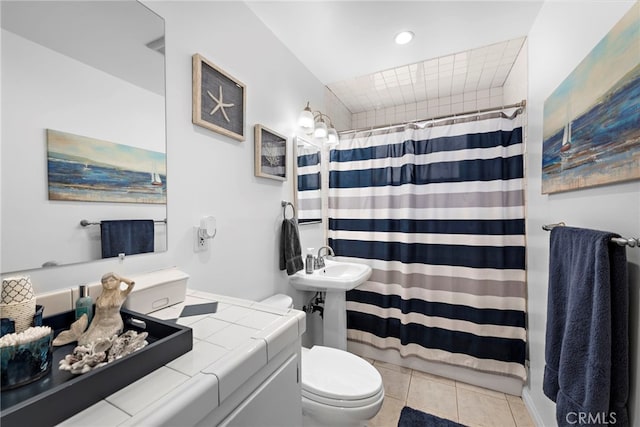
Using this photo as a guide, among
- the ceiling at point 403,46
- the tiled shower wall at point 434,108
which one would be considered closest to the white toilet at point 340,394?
the ceiling at point 403,46

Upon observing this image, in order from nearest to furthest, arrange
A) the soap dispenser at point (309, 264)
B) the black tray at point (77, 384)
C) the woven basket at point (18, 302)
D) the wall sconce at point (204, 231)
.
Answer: the black tray at point (77, 384), the woven basket at point (18, 302), the wall sconce at point (204, 231), the soap dispenser at point (309, 264)

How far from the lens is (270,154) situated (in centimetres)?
164

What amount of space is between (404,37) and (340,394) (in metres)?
2.14

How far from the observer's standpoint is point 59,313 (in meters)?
0.71

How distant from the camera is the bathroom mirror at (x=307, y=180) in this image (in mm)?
1965

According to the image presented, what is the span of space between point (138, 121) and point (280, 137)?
89 centimetres

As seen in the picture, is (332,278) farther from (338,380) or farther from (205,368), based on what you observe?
(205,368)

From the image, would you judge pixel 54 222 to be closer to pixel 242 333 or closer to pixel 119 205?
pixel 119 205

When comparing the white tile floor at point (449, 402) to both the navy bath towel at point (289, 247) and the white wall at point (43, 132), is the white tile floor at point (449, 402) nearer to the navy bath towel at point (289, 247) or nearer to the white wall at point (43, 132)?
the navy bath towel at point (289, 247)

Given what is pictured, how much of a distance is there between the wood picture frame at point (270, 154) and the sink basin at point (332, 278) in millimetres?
707

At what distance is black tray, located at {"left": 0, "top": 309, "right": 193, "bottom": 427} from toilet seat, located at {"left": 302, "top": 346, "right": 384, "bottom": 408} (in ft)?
2.53

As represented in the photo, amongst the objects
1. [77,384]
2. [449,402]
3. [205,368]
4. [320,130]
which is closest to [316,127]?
[320,130]

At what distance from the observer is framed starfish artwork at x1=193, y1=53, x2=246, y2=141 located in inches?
45.4

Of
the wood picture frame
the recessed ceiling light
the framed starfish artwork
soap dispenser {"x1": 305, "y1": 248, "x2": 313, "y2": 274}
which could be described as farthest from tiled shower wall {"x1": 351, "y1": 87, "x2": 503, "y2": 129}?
the framed starfish artwork
